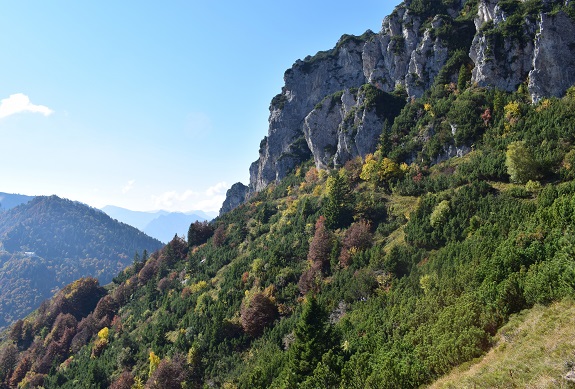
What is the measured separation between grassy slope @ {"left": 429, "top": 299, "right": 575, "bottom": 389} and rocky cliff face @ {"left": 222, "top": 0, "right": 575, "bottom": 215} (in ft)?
156

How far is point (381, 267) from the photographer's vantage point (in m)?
40.5

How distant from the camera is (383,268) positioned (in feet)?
132

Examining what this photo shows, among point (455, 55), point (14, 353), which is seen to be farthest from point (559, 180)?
point (14, 353)

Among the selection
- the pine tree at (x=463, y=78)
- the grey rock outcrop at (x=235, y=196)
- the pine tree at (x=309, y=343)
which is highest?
the pine tree at (x=463, y=78)

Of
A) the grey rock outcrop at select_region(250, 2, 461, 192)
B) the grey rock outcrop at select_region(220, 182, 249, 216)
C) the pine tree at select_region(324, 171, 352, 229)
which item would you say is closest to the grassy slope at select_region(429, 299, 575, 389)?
the pine tree at select_region(324, 171, 352, 229)

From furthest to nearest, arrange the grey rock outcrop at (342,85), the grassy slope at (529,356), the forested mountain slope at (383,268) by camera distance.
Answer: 1. the grey rock outcrop at (342,85)
2. the forested mountain slope at (383,268)
3. the grassy slope at (529,356)

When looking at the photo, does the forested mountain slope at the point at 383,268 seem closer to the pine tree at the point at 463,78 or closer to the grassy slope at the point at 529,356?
the grassy slope at the point at 529,356

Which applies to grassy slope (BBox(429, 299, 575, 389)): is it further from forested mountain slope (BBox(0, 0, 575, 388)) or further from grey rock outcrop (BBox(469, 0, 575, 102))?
grey rock outcrop (BBox(469, 0, 575, 102))

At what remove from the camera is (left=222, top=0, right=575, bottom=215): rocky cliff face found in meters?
54.8

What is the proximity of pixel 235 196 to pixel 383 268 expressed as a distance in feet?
408

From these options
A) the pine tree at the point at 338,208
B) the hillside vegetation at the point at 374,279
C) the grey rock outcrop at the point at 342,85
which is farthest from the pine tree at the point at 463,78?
the pine tree at the point at 338,208

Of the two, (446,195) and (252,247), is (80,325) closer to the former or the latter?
(252,247)

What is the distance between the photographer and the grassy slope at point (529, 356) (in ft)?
45.3

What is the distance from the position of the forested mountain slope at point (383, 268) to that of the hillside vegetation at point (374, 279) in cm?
21
